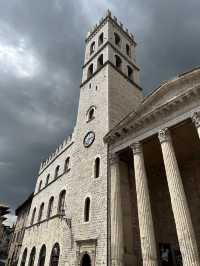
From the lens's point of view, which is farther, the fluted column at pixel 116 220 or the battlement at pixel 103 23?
the battlement at pixel 103 23

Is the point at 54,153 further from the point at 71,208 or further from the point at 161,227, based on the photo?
the point at 161,227

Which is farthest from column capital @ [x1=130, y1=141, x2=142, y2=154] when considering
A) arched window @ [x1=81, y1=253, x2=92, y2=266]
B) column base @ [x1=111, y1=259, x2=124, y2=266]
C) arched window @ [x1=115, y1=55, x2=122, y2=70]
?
arched window @ [x1=115, y1=55, x2=122, y2=70]

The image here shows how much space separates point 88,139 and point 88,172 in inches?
116

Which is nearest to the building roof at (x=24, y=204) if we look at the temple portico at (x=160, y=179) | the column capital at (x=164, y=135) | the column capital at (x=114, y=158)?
the column capital at (x=114, y=158)

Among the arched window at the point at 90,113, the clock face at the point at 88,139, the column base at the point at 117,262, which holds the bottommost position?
the column base at the point at 117,262

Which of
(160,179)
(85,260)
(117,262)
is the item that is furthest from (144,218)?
(160,179)

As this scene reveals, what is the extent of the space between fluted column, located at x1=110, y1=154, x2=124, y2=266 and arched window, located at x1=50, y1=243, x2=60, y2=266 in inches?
273

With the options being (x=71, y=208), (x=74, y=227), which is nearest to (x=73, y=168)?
(x=71, y=208)

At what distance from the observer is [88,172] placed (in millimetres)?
16312

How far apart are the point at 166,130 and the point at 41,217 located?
55.6ft

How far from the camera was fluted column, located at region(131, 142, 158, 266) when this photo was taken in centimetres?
1026

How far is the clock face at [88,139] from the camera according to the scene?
1752 cm

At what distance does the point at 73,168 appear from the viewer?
60.3 ft

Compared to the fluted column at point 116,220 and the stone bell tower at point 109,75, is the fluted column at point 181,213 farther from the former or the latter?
the stone bell tower at point 109,75
